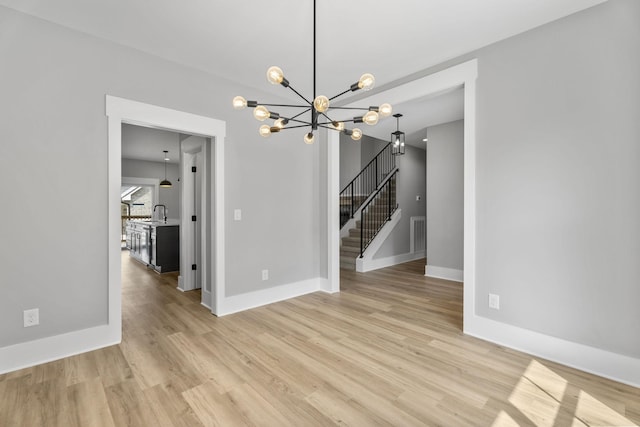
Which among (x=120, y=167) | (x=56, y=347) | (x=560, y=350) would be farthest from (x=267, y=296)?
(x=560, y=350)

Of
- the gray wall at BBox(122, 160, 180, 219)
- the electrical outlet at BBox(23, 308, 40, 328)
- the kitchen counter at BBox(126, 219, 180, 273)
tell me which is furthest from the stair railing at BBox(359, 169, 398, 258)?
Answer: the gray wall at BBox(122, 160, 180, 219)

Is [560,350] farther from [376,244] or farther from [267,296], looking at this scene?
[376,244]

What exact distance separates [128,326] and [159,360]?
39.4 inches

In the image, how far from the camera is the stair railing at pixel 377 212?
6446 mm

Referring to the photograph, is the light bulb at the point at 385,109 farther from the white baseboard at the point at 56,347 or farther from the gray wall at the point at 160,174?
the gray wall at the point at 160,174

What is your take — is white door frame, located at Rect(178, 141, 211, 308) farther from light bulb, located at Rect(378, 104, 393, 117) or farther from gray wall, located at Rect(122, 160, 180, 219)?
gray wall, located at Rect(122, 160, 180, 219)

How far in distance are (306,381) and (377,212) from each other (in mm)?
5534

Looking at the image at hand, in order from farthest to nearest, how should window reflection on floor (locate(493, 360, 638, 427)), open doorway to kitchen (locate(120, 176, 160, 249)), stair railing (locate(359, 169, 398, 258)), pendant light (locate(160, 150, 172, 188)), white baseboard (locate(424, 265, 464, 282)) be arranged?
1. open doorway to kitchen (locate(120, 176, 160, 249))
2. pendant light (locate(160, 150, 172, 188))
3. stair railing (locate(359, 169, 398, 258))
4. white baseboard (locate(424, 265, 464, 282))
5. window reflection on floor (locate(493, 360, 638, 427))

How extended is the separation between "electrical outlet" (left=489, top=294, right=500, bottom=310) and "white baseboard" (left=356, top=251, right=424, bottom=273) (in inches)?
125

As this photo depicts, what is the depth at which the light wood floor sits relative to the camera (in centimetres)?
178

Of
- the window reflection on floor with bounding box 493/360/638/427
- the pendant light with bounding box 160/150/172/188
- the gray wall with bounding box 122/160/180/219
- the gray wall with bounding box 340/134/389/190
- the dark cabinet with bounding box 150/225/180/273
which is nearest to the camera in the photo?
the window reflection on floor with bounding box 493/360/638/427

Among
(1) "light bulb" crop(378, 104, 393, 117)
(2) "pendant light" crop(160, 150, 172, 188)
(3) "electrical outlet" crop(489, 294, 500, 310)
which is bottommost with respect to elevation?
(3) "electrical outlet" crop(489, 294, 500, 310)

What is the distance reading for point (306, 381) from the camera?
7.06ft

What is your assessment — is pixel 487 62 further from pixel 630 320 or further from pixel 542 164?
pixel 630 320
